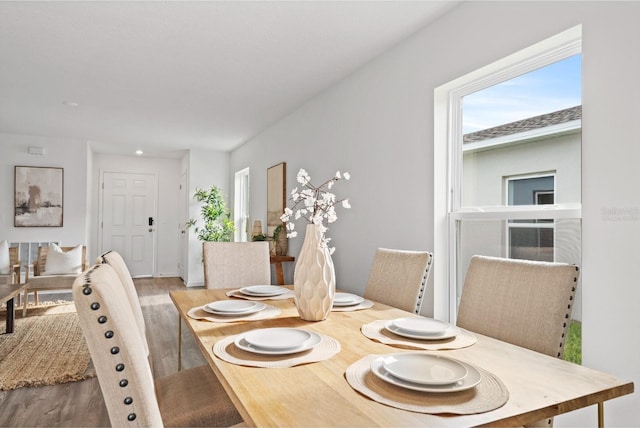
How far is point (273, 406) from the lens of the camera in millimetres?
891

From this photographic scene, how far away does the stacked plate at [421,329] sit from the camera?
137 centimetres

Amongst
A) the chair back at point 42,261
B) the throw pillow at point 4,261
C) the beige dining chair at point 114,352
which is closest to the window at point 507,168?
the beige dining chair at point 114,352

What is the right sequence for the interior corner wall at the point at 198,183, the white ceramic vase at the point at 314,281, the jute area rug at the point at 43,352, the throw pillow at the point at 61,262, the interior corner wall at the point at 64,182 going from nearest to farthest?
the white ceramic vase at the point at 314,281, the jute area rug at the point at 43,352, the throw pillow at the point at 61,262, the interior corner wall at the point at 64,182, the interior corner wall at the point at 198,183

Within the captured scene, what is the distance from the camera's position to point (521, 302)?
4.95ft

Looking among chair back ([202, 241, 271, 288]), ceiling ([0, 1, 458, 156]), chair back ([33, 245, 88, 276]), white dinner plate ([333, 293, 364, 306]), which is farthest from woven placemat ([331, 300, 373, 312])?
chair back ([33, 245, 88, 276])

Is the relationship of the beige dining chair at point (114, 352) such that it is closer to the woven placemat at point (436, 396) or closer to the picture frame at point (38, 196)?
the woven placemat at point (436, 396)

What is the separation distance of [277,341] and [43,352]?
126 inches

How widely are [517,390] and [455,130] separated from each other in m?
2.01

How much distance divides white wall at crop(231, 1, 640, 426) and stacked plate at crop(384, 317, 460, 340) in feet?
2.44

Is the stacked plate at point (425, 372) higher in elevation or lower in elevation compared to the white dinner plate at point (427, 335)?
higher

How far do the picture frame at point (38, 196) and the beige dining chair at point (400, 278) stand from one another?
6.06 m

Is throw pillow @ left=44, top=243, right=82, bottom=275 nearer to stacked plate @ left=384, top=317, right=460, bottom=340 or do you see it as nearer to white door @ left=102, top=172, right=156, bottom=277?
white door @ left=102, top=172, right=156, bottom=277

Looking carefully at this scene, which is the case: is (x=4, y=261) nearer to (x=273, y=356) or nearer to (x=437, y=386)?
(x=273, y=356)

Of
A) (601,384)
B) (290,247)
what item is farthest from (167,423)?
(290,247)
